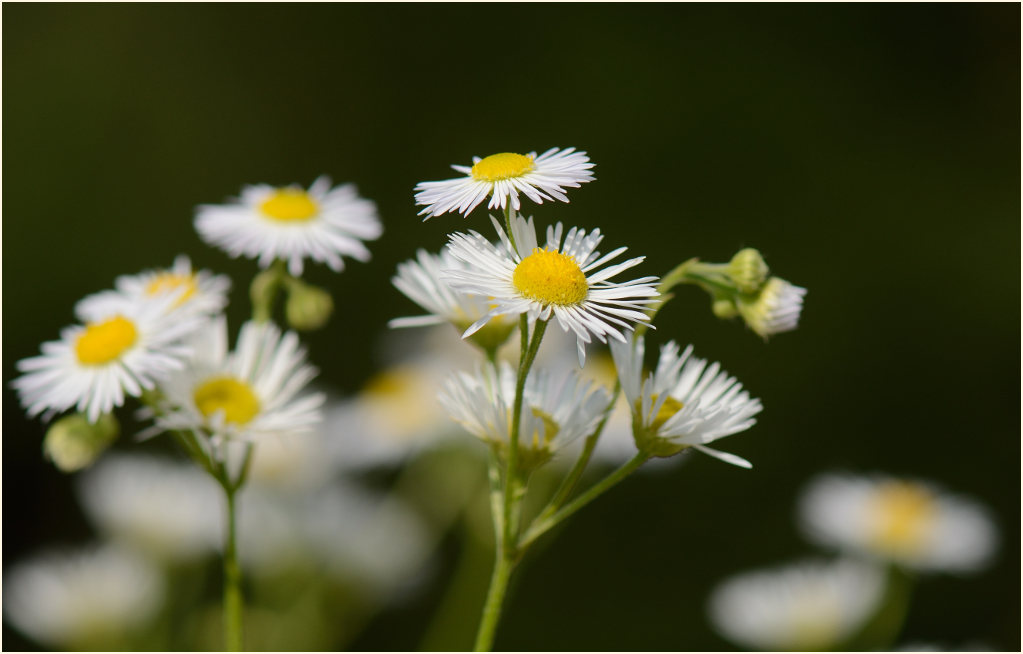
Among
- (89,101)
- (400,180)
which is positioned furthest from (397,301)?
(89,101)

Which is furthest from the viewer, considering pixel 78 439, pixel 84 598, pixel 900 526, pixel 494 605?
pixel 900 526

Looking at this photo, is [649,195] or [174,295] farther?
[649,195]

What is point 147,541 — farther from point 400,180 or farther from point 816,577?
point 400,180

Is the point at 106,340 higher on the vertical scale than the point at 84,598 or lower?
higher

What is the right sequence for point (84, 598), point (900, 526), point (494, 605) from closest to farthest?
point (494, 605) → point (84, 598) → point (900, 526)

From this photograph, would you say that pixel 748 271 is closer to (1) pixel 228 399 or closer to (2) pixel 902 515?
(1) pixel 228 399

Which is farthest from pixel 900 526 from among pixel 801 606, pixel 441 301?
pixel 441 301
